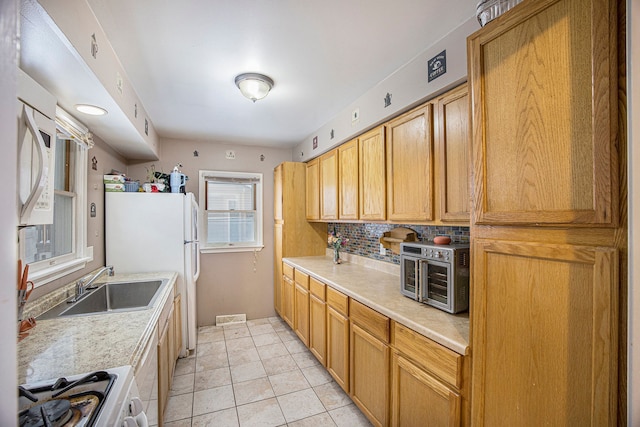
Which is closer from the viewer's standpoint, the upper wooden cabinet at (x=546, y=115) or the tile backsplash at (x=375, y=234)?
the upper wooden cabinet at (x=546, y=115)

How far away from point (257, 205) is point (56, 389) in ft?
11.0

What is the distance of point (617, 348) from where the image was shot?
776 mm

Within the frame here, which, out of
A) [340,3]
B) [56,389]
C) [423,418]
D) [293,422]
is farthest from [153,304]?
[340,3]

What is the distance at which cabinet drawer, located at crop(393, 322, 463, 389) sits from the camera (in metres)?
1.30

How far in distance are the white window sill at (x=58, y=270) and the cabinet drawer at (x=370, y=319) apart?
191cm

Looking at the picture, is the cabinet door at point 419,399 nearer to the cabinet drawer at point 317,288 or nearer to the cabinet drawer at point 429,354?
the cabinet drawer at point 429,354

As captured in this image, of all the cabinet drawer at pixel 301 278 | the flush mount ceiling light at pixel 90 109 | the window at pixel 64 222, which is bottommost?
the cabinet drawer at pixel 301 278

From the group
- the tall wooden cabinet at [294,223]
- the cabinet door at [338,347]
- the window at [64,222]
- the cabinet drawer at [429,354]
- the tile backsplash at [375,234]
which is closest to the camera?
the cabinet drawer at [429,354]

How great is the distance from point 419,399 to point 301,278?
1.87 m

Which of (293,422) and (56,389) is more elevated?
(56,389)

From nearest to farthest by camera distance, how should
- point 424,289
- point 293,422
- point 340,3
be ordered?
point 340,3 < point 424,289 < point 293,422

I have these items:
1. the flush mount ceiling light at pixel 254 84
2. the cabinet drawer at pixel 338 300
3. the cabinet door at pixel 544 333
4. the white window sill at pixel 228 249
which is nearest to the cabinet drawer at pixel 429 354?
the cabinet door at pixel 544 333

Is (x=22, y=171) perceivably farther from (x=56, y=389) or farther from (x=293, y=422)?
(x=293, y=422)

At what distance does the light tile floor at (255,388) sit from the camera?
210 cm
